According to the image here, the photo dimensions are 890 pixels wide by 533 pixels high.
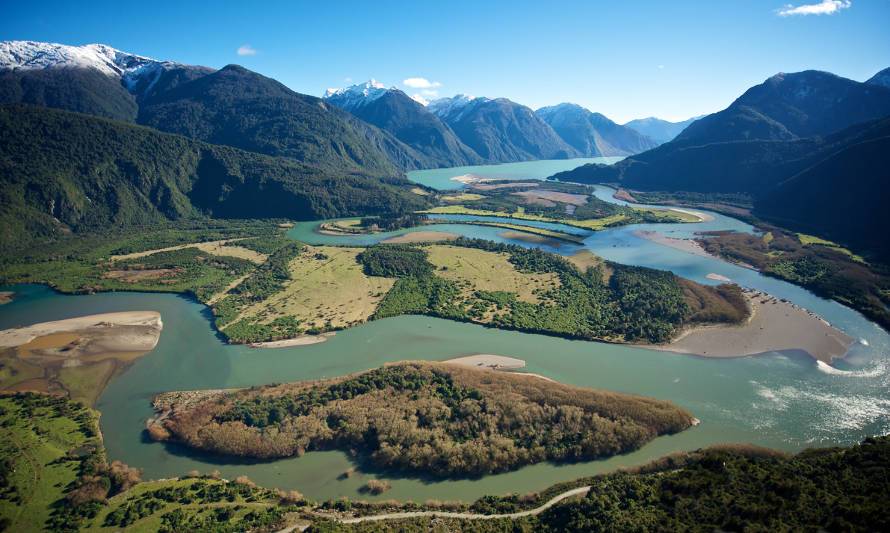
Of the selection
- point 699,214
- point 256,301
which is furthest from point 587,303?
point 699,214

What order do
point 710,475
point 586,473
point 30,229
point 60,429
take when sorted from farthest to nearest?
point 30,229 < point 60,429 < point 586,473 < point 710,475

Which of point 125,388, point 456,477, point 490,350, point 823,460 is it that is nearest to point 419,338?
point 490,350

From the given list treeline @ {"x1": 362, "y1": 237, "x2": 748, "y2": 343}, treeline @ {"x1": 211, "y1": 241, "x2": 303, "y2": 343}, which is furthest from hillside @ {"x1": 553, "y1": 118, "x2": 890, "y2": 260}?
treeline @ {"x1": 211, "y1": 241, "x2": 303, "y2": 343}

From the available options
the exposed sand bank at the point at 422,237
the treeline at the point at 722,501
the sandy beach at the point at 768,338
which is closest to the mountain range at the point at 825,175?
the sandy beach at the point at 768,338

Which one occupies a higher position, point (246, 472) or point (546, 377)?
point (546, 377)

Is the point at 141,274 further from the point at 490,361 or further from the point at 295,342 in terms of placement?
the point at 490,361

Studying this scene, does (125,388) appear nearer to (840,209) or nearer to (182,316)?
(182,316)

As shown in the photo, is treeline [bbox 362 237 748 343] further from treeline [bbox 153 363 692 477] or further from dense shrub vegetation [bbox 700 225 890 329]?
treeline [bbox 153 363 692 477]
